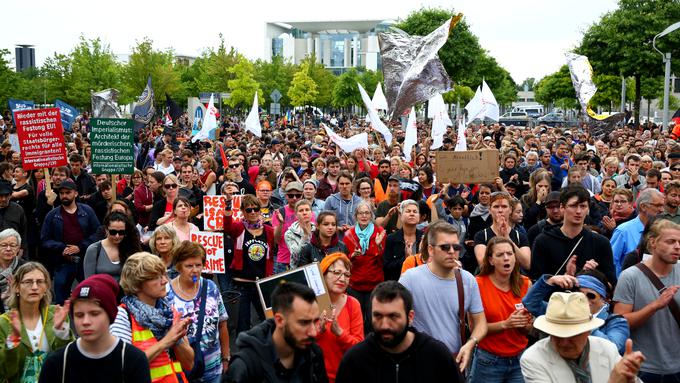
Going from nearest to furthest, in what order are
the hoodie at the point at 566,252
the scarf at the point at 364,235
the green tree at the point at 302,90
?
the hoodie at the point at 566,252, the scarf at the point at 364,235, the green tree at the point at 302,90

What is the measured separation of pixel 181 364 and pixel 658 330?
3160mm

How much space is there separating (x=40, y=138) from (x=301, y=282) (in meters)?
7.55

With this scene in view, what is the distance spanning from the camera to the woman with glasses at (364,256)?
7.93 meters

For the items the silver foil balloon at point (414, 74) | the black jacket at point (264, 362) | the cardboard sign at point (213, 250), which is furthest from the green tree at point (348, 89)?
the black jacket at point (264, 362)

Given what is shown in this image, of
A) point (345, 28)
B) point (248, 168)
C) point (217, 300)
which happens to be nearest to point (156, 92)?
point (248, 168)

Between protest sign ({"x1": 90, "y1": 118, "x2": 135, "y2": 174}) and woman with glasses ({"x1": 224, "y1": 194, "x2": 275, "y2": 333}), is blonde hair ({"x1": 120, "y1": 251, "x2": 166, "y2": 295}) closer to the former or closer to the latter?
woman with glasses ({"x1": 224, "y1": 194, "x2": 275, "y2": 333})

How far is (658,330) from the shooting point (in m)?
5.36

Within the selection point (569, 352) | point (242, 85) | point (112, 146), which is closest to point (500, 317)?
point (569, 352)

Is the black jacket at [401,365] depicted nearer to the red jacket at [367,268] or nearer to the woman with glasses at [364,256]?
the woman with glasses at [364,256]

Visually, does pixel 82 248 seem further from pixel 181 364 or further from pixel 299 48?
pixel 299 48

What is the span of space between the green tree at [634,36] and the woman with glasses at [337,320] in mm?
33681

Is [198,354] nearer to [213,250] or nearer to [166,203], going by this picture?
[213,250]

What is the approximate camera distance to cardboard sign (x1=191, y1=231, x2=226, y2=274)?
811 centimetres

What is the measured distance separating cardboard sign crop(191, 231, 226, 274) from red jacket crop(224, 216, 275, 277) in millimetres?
277
